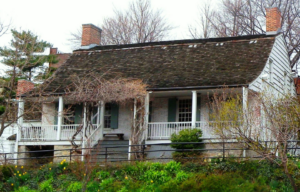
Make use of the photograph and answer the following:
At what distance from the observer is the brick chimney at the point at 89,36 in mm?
29188

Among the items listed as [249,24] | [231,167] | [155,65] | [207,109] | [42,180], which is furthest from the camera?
[249,24]

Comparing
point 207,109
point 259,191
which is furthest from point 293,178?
point 207,109

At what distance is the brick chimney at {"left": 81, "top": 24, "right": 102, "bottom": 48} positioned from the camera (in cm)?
2919

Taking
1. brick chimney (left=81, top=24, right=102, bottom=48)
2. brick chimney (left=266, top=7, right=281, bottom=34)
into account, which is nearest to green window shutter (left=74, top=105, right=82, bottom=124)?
brick chimney (left=81, top=24, right=102, bottom=48)

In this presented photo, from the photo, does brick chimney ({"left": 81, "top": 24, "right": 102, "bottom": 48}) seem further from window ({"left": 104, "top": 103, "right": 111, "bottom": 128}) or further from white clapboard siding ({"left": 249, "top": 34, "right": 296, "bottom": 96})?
white clapboard siding ({"left": 249, "top": 34, "right": 296, "bottom": 96})

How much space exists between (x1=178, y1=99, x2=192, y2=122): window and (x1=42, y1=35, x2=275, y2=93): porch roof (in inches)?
62.3

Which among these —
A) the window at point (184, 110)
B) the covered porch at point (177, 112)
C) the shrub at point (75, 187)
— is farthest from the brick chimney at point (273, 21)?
the shrub at point (75, 187)

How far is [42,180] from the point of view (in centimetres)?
1858

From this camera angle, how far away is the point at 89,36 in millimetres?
29422

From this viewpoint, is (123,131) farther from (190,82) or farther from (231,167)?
(231,167)

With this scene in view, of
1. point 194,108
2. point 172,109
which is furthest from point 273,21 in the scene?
point 194,108

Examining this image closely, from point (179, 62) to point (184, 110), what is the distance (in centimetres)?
231

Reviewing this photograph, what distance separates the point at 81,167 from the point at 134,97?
4.84 m

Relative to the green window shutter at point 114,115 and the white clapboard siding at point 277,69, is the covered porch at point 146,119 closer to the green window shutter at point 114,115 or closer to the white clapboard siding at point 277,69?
the green window shutter at point 114,115
